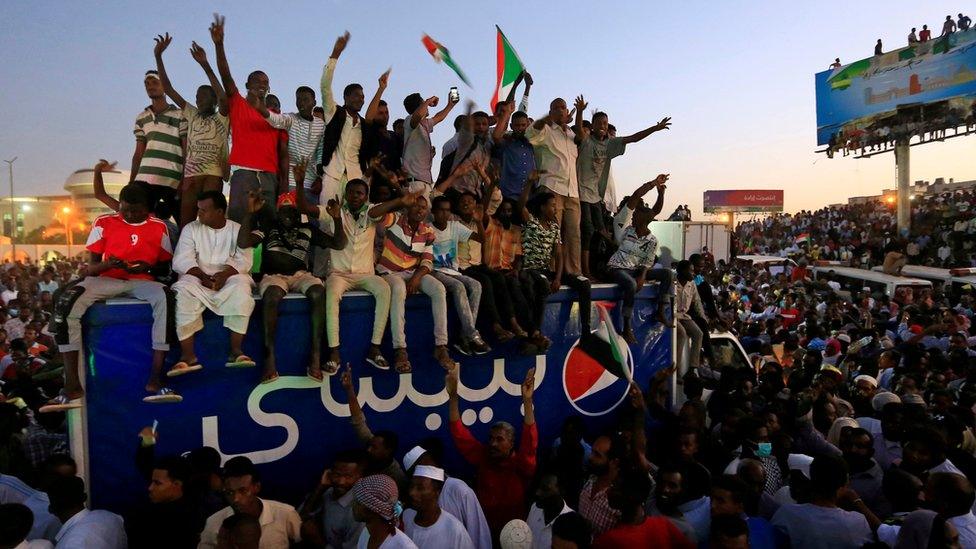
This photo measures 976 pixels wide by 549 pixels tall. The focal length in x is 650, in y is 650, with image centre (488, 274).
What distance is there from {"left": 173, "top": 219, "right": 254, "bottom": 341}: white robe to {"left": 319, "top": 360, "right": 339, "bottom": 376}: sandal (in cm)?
56

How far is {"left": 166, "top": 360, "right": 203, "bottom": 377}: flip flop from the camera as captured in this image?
3805mm

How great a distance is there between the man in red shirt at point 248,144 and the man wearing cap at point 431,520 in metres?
2.83

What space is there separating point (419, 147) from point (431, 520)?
4.25 m

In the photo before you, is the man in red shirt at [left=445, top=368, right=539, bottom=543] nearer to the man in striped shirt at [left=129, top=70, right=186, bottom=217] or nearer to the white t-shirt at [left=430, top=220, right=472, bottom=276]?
the white t-shirt at [left=430, top=220, right=472, bottom=276]

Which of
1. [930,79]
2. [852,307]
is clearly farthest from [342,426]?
[930,79]

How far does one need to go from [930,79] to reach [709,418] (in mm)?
29018

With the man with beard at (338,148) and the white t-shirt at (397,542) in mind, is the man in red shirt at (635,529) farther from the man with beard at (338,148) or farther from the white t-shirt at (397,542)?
the man with beard at (338,148)

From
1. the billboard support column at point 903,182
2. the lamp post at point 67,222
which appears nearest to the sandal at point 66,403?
the billboard support column at point 903,182

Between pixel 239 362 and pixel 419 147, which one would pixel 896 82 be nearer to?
pixel 419 147

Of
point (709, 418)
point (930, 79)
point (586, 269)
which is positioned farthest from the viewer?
point (930, 79)

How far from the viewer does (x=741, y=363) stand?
292 inches

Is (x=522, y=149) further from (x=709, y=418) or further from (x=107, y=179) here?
(x=107, y=179)

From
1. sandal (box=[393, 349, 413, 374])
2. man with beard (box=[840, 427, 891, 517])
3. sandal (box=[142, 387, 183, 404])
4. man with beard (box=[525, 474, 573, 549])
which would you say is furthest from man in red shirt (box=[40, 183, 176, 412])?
man with beard (box=[840, 427, 891, 517])

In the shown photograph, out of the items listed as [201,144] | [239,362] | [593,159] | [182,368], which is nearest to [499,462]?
[239,362]
